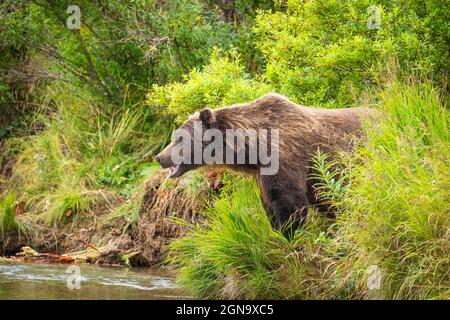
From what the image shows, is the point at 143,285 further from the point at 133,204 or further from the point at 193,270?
the point at 133,204

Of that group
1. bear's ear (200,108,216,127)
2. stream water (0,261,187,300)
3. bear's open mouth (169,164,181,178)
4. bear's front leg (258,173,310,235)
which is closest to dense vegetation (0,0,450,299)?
bear's front leg (258,173,310,235)

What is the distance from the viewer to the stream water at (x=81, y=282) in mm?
8359

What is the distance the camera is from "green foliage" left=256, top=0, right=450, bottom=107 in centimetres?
914

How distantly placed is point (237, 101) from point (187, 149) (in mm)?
1351

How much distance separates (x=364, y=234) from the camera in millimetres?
6602

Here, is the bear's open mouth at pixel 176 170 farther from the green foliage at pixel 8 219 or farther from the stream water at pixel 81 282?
the green foliage at pixel 8 219

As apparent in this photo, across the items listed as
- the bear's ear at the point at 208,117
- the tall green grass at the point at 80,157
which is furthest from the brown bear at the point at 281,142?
the tall green grass at the point at 80,157

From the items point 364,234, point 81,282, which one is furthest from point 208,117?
point 364,234

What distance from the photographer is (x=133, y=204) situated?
1156 centimetres

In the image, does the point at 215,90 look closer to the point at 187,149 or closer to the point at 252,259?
the point at 187,149

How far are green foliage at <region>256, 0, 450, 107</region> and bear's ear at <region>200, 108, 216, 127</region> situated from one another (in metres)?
1.47

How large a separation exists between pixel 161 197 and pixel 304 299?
4285 millimetres

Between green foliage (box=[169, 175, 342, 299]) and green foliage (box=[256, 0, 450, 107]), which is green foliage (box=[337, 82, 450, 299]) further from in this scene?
green foliage (box=[256, 0, 450, 107])

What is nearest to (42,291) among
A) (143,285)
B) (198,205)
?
(143,285)
